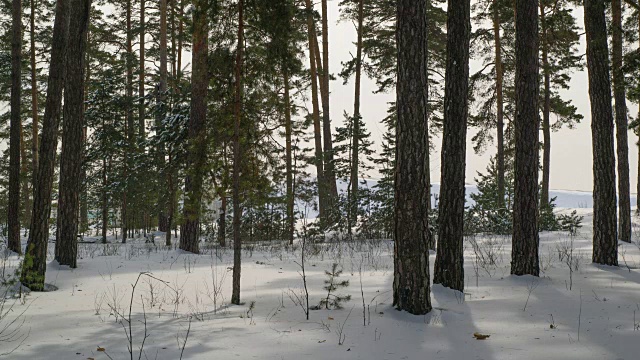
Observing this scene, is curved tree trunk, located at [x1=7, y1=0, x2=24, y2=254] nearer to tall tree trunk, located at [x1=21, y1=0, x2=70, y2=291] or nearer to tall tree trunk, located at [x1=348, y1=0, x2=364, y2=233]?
tall tree trunk, located at [x1=21, y1=0, x2=70, y2=291]

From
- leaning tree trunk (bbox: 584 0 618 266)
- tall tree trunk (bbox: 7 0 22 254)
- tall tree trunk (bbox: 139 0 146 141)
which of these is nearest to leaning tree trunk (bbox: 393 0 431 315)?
leaning tree trunk (bbox: 584 0 618 266)

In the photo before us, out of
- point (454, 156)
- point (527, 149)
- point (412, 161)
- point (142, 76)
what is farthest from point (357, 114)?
point (412, 161)

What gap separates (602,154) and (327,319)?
21.9 feet

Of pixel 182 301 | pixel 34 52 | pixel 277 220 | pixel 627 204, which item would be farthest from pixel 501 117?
pixel 34 52

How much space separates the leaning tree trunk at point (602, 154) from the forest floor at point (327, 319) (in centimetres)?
54

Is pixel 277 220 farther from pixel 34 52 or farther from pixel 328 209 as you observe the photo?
pixel 34 52

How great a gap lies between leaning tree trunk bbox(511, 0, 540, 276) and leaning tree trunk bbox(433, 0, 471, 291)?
1605 millimetres

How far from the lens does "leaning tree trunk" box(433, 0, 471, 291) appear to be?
6676 mm

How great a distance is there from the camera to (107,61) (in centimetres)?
2288

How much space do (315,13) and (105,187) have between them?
11185 millimetres

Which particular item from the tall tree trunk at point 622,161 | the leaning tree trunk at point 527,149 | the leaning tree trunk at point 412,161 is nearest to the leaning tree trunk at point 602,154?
the leaning tree trunk at point 527,149

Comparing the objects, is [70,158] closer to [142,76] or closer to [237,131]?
[237,131]

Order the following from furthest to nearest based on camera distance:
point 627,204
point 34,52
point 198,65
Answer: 1. point 34,52
2. point 627,204
3. point 198,65

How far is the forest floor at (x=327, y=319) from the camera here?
425cm
